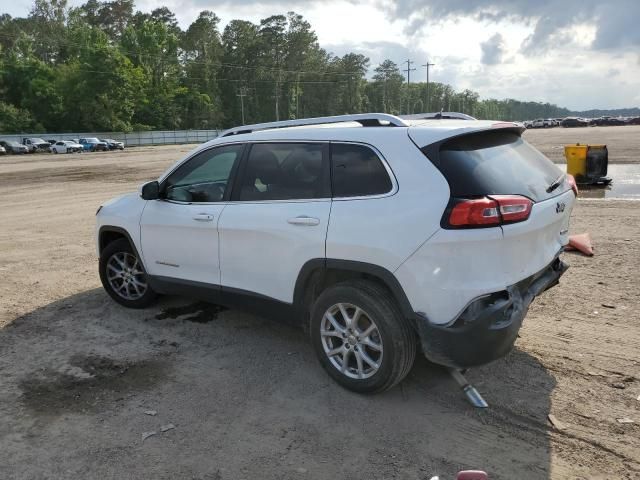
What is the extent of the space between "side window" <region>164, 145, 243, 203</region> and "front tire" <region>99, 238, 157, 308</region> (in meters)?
0.87

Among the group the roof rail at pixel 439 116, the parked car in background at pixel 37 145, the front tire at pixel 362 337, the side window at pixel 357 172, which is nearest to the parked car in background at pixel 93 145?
the parked car in background at pixel 37 145

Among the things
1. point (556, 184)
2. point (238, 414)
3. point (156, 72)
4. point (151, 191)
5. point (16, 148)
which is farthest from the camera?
point (156, 72)

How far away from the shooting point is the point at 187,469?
3.01 metres

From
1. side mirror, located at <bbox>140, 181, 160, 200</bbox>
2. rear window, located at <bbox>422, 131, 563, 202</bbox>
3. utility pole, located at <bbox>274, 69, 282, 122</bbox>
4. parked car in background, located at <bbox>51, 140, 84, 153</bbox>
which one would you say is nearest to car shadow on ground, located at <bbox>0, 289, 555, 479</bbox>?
side mirror, located at <bbox>140, 181, 160, 200</bbox>

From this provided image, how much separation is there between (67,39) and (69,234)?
98.9 metres

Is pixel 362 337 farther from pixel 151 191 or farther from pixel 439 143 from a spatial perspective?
pixel 151 191

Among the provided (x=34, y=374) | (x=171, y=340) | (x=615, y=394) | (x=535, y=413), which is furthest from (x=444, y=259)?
(x=34, y=374)

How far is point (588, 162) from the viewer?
13.3m

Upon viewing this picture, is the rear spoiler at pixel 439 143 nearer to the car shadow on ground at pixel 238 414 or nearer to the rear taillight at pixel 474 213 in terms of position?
the rear taillight at pixel 474 213

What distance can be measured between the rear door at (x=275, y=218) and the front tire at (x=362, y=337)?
0.34 metres

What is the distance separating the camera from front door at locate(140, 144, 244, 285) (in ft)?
14.9

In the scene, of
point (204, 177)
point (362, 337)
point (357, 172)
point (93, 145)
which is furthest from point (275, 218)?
point (93, 145)

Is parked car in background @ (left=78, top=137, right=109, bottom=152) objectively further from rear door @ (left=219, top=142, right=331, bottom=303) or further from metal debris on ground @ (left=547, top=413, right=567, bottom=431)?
metal debris on ground @ (left=547, top=413, right=567, bottom=431)

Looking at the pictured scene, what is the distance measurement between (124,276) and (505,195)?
12.7 ft
